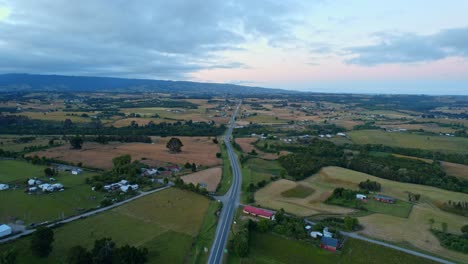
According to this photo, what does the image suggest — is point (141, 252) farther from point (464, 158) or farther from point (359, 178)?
point (464, 158)

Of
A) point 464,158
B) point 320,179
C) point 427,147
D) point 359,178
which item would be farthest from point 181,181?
point 427,147

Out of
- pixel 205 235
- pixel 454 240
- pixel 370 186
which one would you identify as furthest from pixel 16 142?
pixel 454 240

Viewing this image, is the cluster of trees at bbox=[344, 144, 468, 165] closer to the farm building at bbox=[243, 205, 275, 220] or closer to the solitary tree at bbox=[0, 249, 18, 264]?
the farm building at bbox=[243, 205, 275, 220]

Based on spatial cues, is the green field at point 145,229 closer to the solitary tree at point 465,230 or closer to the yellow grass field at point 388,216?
the yellow grass field at point 388,216

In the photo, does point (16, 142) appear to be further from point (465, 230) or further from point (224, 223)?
point (465, 230)

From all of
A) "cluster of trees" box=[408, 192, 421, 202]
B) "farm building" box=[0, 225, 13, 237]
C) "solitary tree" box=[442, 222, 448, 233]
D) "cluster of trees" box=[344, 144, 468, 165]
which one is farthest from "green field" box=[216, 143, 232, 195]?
"cluster of trees" box=[344, 144, 468, 165]

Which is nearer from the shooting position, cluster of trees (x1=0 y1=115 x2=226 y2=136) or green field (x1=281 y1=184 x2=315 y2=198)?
green field (x1=281 y1=184 x2=315 y2=198)
